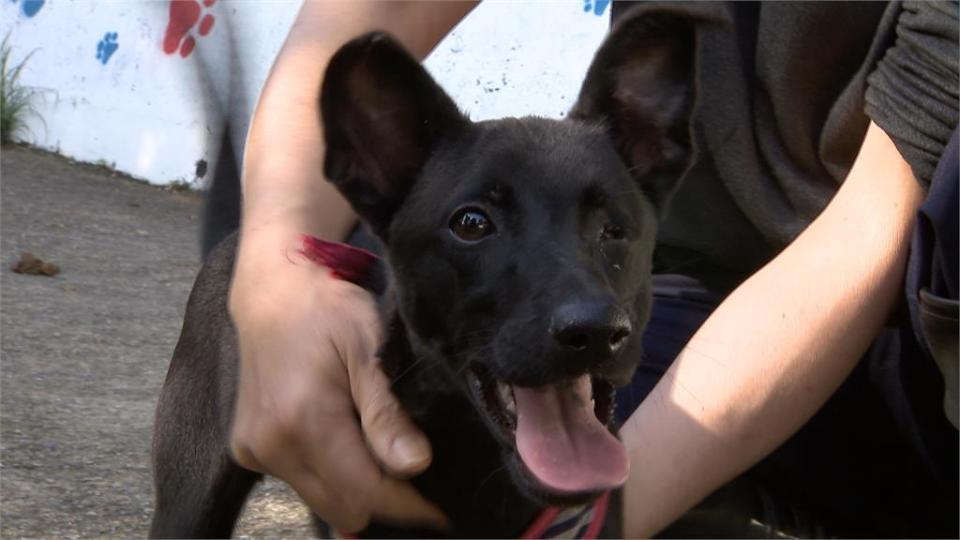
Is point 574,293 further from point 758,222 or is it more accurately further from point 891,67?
point 758,222

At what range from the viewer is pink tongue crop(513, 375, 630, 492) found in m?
1.67

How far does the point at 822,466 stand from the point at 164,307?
112 inches

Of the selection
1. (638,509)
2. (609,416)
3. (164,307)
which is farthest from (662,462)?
(164,307)

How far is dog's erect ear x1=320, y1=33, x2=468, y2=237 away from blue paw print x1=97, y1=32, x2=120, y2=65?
607 centimetres

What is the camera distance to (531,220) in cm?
180

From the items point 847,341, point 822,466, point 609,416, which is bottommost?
point 822,466

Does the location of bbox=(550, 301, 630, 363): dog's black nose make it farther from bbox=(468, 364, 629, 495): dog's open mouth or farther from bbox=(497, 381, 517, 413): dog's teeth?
bbox=(497, 381, 517, 413): dog's teeth

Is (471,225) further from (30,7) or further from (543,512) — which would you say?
(30,7)

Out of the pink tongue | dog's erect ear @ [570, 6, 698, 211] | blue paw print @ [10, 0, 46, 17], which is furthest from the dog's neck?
blue paw print @ [10, 0, 46, 17]

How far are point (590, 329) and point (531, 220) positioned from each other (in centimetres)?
27

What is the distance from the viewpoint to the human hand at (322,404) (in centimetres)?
178

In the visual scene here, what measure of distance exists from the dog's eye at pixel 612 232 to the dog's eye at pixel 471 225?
16 cm

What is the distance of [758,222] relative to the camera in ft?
8.70

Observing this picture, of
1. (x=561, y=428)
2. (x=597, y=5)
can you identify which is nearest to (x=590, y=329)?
(x=561, y=428)
